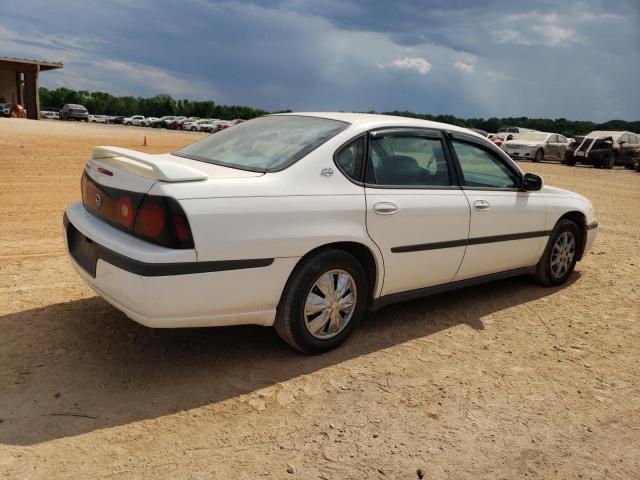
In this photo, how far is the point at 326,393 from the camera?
3.41 m

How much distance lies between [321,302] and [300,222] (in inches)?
22.8

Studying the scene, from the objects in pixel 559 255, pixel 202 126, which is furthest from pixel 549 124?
pixel 559 255

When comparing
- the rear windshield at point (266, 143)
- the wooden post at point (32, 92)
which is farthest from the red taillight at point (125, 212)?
the wooden post at point (32, 92)

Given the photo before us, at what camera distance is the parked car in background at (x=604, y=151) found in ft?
81.8

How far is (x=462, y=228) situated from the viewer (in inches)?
174

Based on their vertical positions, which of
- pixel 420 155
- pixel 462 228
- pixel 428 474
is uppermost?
pixel 420 155

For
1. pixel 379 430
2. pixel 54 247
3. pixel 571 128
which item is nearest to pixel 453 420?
pixel 379 430

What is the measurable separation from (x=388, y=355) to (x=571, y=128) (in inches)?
2554

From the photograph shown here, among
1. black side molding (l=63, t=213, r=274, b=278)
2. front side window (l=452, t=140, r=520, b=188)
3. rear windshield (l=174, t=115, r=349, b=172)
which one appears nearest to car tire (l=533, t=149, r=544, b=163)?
front side window (l=452, t=140, r=520, b=188)

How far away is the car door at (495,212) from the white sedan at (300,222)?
0.04 ft

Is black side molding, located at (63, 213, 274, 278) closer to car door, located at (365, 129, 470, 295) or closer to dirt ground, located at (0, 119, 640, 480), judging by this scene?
dirt ground, located at (0, 119, 640, 480)

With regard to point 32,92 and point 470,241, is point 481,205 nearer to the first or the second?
point 470,241

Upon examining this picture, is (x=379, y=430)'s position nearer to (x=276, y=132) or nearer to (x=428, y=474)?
(x=428, y=474)

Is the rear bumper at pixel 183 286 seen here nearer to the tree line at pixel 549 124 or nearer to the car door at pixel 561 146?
the car door at pixel 561 146
